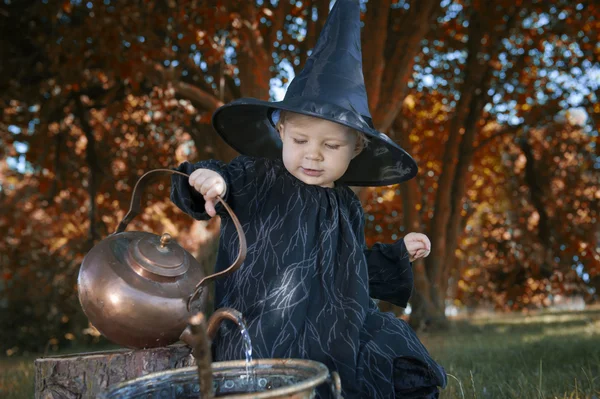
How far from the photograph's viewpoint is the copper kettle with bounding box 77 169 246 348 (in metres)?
2.23

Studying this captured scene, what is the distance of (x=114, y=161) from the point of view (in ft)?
28.4

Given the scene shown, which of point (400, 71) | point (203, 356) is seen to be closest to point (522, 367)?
point (400, 71)

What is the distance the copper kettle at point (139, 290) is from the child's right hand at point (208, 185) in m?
0.08

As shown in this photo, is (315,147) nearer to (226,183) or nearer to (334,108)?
(334,108)

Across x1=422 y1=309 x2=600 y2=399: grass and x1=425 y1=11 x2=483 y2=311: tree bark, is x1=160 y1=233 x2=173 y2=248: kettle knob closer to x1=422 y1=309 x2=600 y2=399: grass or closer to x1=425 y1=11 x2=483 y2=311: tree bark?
x1=422 y1=309 x2=600 y2=399: grass

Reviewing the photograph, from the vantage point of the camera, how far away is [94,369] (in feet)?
7.95

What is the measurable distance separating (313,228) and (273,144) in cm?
44

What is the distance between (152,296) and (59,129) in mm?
5891

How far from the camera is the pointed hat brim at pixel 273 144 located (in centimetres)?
259

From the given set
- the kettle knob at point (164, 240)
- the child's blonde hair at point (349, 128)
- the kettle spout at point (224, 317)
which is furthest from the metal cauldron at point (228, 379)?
the child's blonde hair at point (349, 128)

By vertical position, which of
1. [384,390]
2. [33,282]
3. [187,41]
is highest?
[187,41]

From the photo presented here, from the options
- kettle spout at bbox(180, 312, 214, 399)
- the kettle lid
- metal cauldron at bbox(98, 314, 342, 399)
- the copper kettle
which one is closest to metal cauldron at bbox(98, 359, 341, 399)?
metal cauldron at bbox(98, 314, 342, 399)

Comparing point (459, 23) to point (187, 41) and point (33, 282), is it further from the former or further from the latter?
point (33, 282)

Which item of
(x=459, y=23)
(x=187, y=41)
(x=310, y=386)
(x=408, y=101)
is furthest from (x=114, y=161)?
(x=310, y=386)
